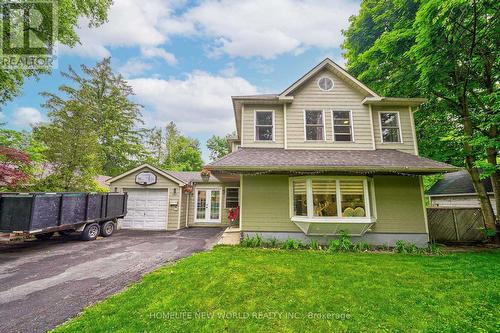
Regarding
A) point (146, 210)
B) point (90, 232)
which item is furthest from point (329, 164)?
point (146, 210)

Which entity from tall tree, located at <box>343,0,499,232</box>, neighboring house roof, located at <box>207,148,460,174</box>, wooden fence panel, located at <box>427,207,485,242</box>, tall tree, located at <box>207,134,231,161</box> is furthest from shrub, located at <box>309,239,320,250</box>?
tall tree, located at <box>207,134,231,161</box>

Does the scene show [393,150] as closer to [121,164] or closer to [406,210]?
[406,210]

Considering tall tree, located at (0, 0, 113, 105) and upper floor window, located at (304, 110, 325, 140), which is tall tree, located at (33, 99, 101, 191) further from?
upper floor window, located at (304, 110, 325, 140)

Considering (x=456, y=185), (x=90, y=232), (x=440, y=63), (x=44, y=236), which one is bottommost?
(x=44, y=236)

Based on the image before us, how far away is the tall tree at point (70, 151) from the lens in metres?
9.99

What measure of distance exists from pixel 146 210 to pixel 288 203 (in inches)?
344

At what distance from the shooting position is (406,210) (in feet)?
26.0

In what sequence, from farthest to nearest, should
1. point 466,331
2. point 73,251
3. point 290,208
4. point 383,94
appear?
point 383,94 < point 290,208 < point 73,251 < point 466,331

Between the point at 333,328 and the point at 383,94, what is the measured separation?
12.0m

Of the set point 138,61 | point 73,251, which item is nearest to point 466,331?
point 73,251

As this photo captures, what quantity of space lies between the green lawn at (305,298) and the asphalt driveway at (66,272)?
579mm

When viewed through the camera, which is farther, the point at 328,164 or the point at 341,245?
the point at 341,245

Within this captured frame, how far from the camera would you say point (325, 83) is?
9344 mm

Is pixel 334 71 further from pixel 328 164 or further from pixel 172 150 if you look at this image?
pixel 172 150
